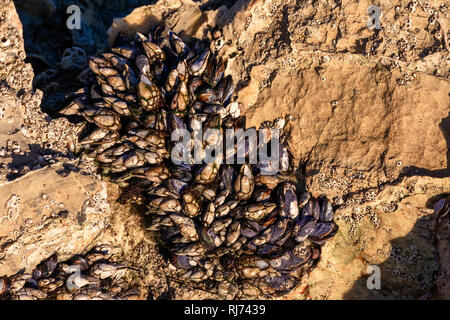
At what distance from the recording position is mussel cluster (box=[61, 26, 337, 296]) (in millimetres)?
4480

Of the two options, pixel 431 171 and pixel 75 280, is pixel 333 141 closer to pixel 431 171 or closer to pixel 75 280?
pixel 431 171

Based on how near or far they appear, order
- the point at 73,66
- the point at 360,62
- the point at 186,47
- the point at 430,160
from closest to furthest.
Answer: the point at 430,160 < the point at 360,62 < the point at 186,47 < the point at 73,66

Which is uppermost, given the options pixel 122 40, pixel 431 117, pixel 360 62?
pixel 122 40

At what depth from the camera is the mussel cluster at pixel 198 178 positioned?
448 cm

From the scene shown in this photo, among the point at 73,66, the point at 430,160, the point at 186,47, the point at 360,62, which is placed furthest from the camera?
the point at 73,66

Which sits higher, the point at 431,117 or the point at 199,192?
the point at 431,117

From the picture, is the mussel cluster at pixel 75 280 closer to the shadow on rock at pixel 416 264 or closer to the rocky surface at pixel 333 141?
the rocky surface at pixel 333 141

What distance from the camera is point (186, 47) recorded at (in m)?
5.15

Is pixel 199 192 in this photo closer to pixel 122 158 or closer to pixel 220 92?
pixel 122 158

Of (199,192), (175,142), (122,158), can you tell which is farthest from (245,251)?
(122,158)

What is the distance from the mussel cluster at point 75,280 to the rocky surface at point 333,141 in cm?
14

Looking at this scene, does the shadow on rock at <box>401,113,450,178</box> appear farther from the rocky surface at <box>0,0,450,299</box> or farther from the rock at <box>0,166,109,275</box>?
the rock at <box>0,166,109,275</box>

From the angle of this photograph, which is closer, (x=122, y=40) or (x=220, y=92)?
(x=220, y=92)

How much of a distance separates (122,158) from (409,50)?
3.68 m
